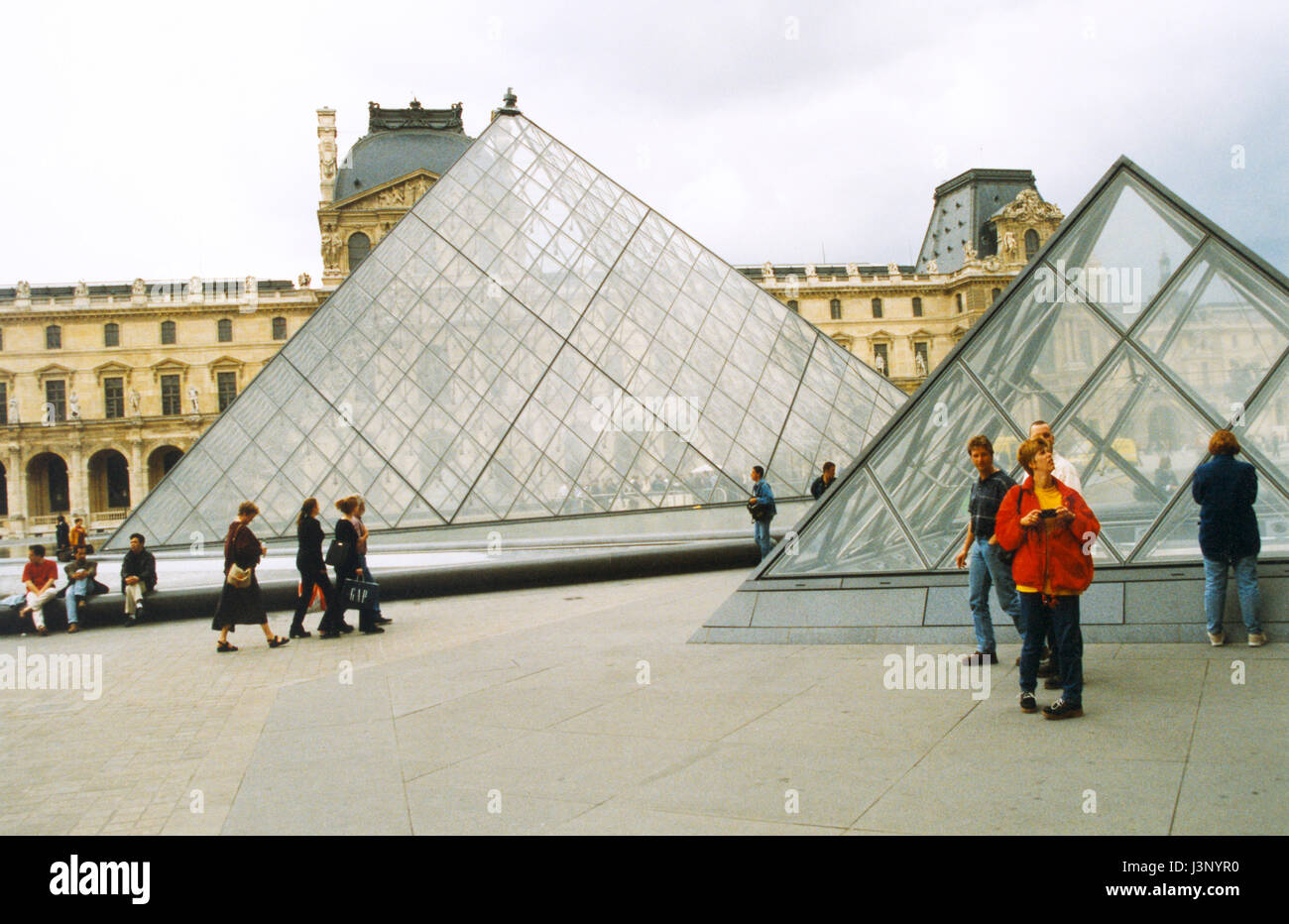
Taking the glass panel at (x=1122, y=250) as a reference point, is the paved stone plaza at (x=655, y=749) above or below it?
below

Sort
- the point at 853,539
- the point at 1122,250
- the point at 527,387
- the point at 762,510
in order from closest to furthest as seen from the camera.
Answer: the point at 853,539
the point at 1122,250
the point at 762,510
the point at 527,387

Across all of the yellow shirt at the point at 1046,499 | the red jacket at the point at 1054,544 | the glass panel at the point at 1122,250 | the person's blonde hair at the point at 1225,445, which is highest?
the glass panel at the point at 1122,250

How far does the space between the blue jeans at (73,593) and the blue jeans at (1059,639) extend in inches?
393

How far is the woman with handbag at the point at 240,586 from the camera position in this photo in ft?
27.2

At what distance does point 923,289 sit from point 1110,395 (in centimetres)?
6585

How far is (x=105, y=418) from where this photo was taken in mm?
57469

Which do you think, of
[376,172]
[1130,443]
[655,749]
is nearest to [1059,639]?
[655,749]

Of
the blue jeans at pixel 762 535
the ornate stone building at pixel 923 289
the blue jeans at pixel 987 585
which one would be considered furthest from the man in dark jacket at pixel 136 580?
the ornate stone building at pixel 923 289

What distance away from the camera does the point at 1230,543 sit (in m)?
5.34

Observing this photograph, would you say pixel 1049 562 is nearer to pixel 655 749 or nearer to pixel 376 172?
pixel 655 749

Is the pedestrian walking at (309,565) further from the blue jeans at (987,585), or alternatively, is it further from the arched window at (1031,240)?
the arched window at (1031,240)

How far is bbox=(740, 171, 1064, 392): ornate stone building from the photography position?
67.1 m

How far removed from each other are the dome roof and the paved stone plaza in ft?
204

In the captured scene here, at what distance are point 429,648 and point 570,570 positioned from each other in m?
4.07
